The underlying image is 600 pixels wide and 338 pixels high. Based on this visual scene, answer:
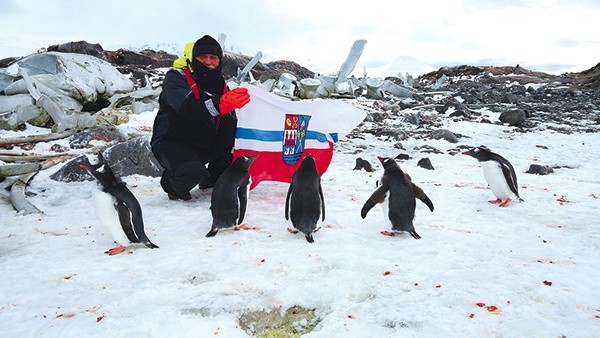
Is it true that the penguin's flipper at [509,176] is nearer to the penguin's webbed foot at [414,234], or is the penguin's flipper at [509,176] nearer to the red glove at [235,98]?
the penguin's webbed foot at [414,234]

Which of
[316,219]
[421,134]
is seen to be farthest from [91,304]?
[421,134]

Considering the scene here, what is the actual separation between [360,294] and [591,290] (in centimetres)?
113

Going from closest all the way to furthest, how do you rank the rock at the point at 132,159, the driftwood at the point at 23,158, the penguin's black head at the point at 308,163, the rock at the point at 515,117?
the penguin's black head at the point at 308,163
the driftwood at the point at 23,158
the rock at the point at 132,159
the rock at the point at 515,117

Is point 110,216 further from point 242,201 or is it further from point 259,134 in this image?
point 259,134

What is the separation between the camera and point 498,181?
3.85 m

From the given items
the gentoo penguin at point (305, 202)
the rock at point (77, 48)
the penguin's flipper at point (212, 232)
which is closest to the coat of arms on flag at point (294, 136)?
the gentoo penguin at point (305, 202)

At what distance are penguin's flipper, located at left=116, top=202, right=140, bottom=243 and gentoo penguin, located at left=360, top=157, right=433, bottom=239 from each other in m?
1.55

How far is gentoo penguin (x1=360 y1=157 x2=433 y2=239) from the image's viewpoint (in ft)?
9.74

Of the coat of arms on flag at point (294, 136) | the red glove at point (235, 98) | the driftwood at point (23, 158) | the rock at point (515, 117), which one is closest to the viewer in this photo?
the red glove at point (235, 98)

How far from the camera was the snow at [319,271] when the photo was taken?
72.9 inches

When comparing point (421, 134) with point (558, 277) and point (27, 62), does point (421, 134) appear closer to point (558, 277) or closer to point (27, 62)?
point (558, 277)

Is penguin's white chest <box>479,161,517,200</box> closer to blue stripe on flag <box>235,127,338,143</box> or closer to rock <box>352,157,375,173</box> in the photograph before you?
rock <box>352,157,375,173</box>

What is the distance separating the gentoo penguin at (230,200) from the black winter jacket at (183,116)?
495 mm

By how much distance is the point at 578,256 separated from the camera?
8.46 feet
